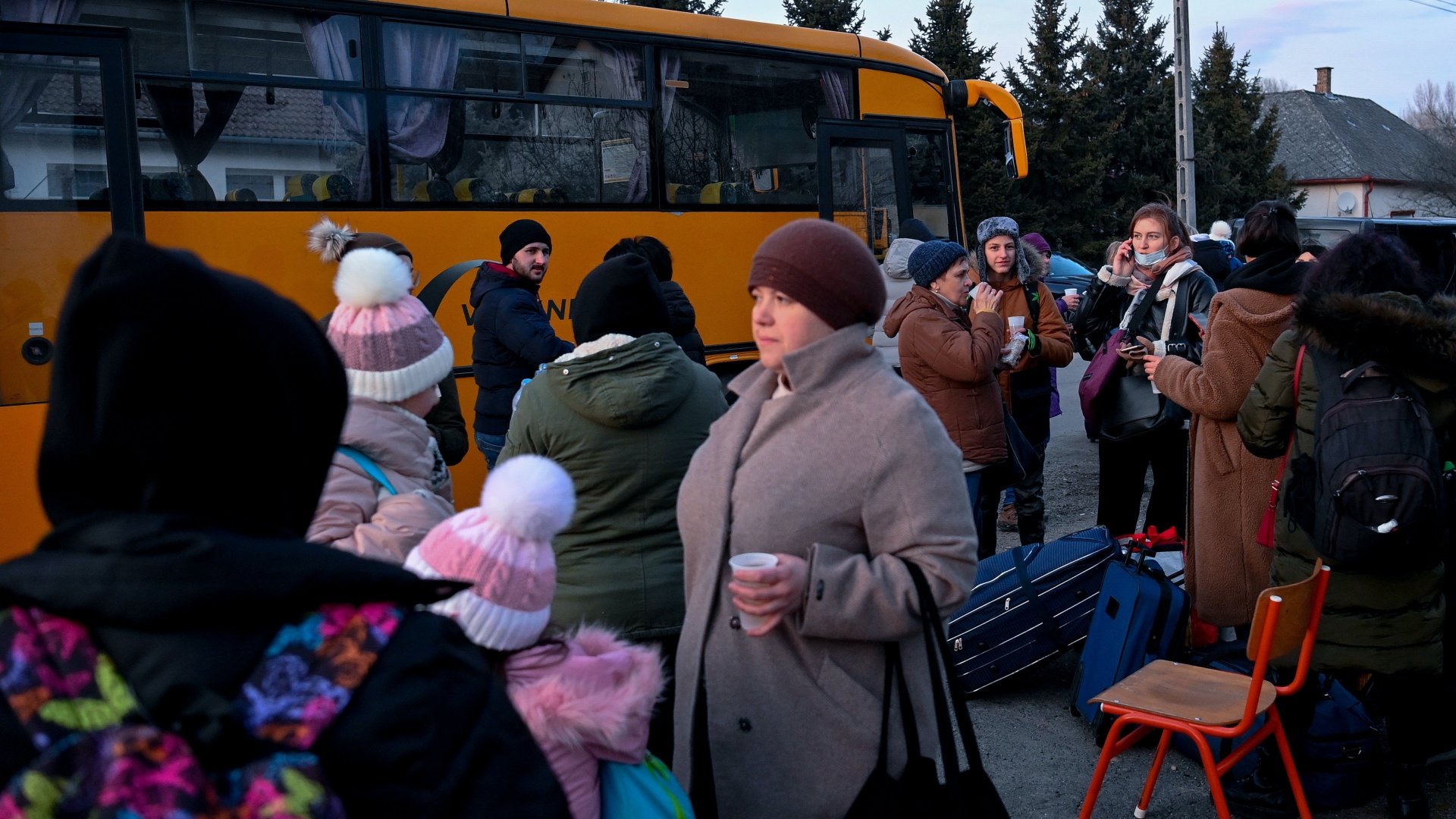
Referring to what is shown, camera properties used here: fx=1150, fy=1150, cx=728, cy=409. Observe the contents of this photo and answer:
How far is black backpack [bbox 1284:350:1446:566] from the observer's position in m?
3.39

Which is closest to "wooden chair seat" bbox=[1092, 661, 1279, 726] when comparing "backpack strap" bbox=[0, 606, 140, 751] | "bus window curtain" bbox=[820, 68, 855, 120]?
"backpack strap" bbox=[0, 606, 140, 751]

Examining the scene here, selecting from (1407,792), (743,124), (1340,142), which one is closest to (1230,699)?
(1407,792)

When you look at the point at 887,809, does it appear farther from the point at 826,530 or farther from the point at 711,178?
the point at 711,178

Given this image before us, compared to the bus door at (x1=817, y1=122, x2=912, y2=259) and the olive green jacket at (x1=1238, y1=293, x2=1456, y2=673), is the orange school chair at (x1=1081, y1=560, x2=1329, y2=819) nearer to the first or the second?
the olive green jacket at (x1=1238, y1=293, x2=1456, y2=673)

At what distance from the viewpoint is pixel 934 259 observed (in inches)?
221

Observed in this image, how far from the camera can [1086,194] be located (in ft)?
117

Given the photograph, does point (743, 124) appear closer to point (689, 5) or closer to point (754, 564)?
point (754, 564)

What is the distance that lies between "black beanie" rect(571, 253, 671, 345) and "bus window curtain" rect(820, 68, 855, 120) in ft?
22.8

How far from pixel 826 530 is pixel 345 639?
131cm

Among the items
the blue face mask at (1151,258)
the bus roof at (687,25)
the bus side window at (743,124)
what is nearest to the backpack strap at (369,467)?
the blue face mask at (1151,258)

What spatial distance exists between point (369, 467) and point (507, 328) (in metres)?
3.24

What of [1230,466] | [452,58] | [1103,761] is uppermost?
[452,58]

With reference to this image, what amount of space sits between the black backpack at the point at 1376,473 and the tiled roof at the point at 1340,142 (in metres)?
59.5

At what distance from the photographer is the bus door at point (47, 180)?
588 centimetres
